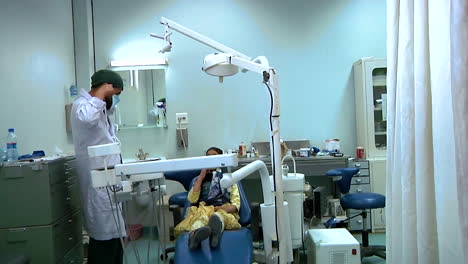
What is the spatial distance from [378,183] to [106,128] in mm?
2902

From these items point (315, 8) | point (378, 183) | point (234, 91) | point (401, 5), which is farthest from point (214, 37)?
point (401, 5)

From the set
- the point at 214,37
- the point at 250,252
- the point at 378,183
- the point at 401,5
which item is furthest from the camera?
the point at 214,37

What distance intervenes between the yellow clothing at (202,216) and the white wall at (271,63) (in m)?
1.53

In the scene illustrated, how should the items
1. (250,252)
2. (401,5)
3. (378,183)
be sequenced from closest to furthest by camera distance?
(401,5)
(250,252)
(378,183)

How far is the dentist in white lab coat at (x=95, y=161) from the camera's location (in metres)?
2.25

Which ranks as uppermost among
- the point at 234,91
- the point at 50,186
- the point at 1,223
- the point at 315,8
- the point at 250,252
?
the point at 315,8

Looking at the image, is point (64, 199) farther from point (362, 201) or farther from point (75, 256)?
point (362, 201)

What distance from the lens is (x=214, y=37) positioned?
14.1ft

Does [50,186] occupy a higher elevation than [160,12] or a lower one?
lower

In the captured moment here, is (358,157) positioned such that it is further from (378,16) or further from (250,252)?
(250,252)

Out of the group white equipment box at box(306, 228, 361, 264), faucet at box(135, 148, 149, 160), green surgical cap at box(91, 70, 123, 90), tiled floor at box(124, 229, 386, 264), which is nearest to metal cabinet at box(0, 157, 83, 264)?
green surgical cap at box(91, 70, 123, 90)

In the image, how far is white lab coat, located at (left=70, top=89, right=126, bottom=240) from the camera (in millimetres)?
2236

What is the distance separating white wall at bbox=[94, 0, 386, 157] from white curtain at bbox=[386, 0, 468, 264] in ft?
9.28

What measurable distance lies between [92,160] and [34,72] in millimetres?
1249
